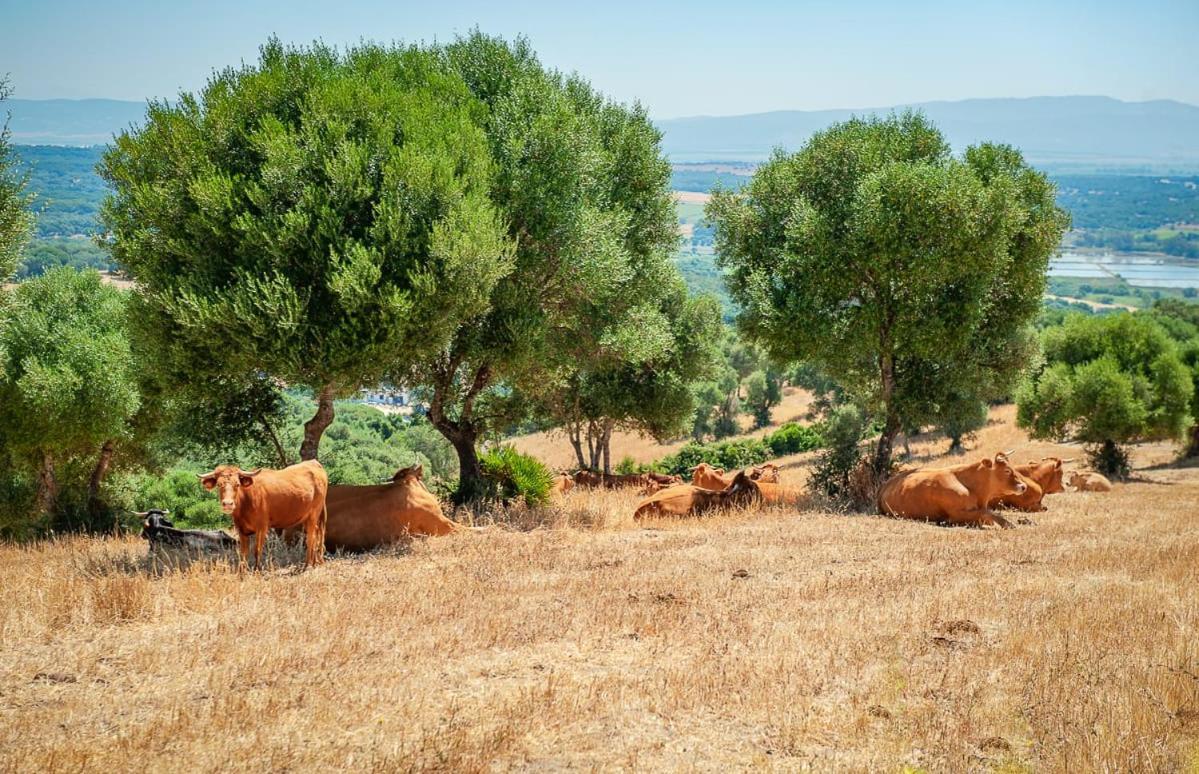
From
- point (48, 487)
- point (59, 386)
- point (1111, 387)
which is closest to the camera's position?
point (59, 386)

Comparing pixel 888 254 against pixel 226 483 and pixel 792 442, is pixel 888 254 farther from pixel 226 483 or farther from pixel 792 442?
pixel 792 442

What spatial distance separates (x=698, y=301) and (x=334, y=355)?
24.5 metres

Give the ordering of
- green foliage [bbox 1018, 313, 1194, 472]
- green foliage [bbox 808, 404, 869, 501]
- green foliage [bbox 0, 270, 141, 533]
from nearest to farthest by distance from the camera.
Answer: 1. green foliage [bbox 0, 270, 141, 533]
2. green foliage [bbox 808, 404, 869, 501]
3. green foliage [bbox 1018, 313, 1194, 472]

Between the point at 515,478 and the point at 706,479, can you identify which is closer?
the point at 515,478

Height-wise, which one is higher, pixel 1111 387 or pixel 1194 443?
pixel 1111 387

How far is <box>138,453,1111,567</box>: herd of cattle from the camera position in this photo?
14.0 meters

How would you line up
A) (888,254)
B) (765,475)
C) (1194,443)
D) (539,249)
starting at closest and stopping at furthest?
1. (539,249)
2. (888,254)
3. (765,475)
4. (1194,443)

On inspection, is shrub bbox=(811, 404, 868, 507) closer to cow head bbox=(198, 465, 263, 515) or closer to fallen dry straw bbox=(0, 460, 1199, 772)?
fallen dry straw bbox=(0, 460, 1199, 772)

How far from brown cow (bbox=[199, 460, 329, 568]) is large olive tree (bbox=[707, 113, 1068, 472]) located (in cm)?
1512

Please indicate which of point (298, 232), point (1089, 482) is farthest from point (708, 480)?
point (1089, 482)

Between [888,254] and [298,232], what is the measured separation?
1574cm

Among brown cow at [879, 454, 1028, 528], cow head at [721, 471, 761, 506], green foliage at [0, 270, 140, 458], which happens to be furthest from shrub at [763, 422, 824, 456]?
green foliage at [0, 270, 140, 458]

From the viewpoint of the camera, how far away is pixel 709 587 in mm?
12773

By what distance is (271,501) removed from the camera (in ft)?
46.1
